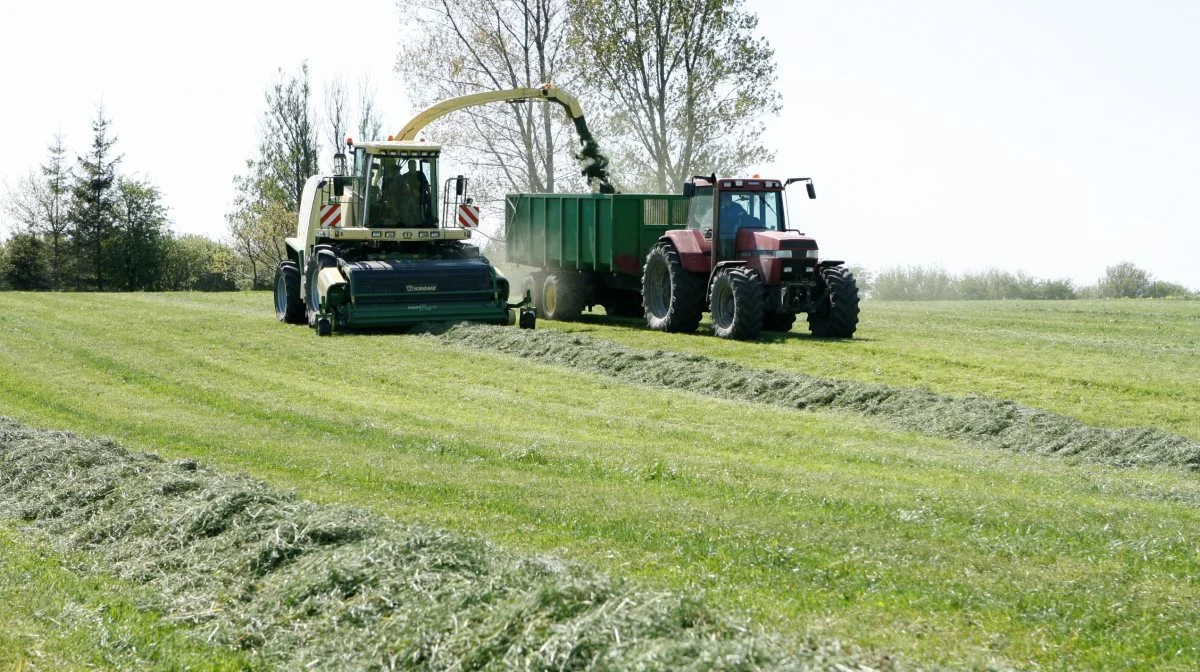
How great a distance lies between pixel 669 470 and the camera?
31.9ft

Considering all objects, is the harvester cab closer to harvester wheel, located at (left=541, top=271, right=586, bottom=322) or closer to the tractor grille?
the tractor grille

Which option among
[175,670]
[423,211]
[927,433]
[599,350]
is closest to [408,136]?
[423,211]

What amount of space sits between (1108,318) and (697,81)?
46.8 ft

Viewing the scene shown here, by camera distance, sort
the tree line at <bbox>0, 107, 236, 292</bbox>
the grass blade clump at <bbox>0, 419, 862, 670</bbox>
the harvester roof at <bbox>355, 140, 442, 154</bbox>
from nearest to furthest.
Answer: the grass blade clump at <bbox>0, 419, 862, 670</bbox>, the harvester roof at <bbox>355, 140, 442, 154</bbox>, the tree line at <bbox>0, 107, 236, 292</bbox>

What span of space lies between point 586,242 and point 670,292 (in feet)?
8.83

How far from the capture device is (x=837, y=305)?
1981 centimetres

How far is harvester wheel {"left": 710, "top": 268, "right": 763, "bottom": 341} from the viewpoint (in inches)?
769

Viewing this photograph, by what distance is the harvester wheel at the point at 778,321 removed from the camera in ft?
69.7

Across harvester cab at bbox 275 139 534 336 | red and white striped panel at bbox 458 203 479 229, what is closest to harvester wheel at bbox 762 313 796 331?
harvester cab at bbox 275 139 534 336

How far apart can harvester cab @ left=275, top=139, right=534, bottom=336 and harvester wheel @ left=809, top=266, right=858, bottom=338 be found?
474 centimetres

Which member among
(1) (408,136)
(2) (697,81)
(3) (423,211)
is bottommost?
(3) (423,211)

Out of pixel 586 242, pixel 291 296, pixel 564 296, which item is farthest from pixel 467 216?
pixel 291 296

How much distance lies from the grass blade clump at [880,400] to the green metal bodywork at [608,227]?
3749 mm

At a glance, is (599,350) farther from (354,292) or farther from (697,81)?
(697,81)
